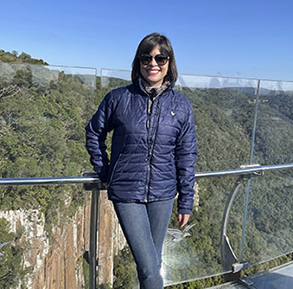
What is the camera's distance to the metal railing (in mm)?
1896

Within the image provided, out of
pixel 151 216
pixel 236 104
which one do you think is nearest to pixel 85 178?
pixel 151 216

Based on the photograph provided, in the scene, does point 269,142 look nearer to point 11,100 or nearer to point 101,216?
point 101,216

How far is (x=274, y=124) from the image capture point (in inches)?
115

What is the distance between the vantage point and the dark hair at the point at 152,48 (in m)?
1.87

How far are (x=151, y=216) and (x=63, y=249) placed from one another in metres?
0.62

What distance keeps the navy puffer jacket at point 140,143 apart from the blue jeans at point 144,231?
0.06 meters

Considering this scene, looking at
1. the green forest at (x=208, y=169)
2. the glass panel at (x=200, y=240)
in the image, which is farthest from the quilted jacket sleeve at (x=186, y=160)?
the glass panel at (x=200, y=240)

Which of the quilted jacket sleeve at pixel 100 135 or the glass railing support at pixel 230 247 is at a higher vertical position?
the quilted jacket sleeve at pixel 100 135

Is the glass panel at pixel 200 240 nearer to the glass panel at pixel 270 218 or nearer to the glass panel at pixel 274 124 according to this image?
the glass panel at pixel 270 218

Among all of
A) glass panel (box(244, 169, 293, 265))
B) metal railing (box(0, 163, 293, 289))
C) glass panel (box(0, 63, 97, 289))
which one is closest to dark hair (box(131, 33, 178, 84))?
metal railing (box(0, 163, 293, 289))

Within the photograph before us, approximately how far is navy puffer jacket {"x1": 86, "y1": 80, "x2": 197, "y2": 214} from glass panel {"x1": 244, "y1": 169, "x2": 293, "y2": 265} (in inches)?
42.0

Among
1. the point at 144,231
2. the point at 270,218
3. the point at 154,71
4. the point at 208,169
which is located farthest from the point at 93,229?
the point at 270,218

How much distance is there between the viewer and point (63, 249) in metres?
2.11

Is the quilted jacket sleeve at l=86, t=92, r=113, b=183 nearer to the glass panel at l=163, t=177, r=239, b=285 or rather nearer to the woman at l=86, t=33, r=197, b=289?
the woman at l=86, t=33, r=197, b=289
